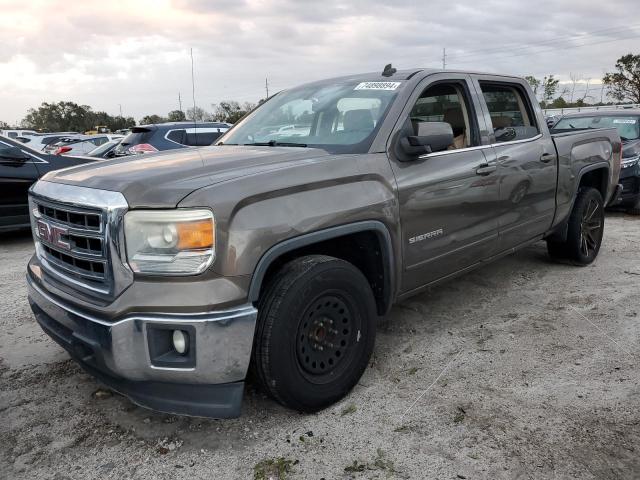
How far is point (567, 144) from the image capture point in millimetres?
4961

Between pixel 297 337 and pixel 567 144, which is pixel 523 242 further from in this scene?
pixel 297 337

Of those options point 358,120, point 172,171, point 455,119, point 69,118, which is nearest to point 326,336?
point 172,171

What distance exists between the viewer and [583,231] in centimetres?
556

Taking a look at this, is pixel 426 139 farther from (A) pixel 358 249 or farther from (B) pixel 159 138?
(B) pixel 159 138

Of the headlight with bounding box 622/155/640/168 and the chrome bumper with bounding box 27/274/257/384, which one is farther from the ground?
the headlight with bounding box 622/155/640/168

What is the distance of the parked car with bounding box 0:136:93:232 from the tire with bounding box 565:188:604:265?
677 centimetres

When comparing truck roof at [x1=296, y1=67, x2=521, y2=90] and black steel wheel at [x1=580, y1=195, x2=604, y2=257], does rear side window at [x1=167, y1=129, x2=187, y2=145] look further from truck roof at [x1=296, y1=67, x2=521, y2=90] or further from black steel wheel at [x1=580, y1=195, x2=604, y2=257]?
black steel wheel at [x1=580, y1=195, x2=604, y2=257]

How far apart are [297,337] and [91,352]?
98cm

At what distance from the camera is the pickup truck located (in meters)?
2.36

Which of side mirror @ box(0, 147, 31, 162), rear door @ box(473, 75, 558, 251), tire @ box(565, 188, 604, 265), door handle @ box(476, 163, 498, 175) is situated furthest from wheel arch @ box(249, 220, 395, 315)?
side mirror @ box(0, 147, 31, 162)

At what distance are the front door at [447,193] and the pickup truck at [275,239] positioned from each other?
13 millimetres

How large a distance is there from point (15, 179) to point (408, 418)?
6.51 m

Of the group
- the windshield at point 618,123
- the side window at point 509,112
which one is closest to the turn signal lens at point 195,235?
the side window at point 509,112

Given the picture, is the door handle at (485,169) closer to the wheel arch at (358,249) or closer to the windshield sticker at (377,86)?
the windshield sticker at (377,86)
